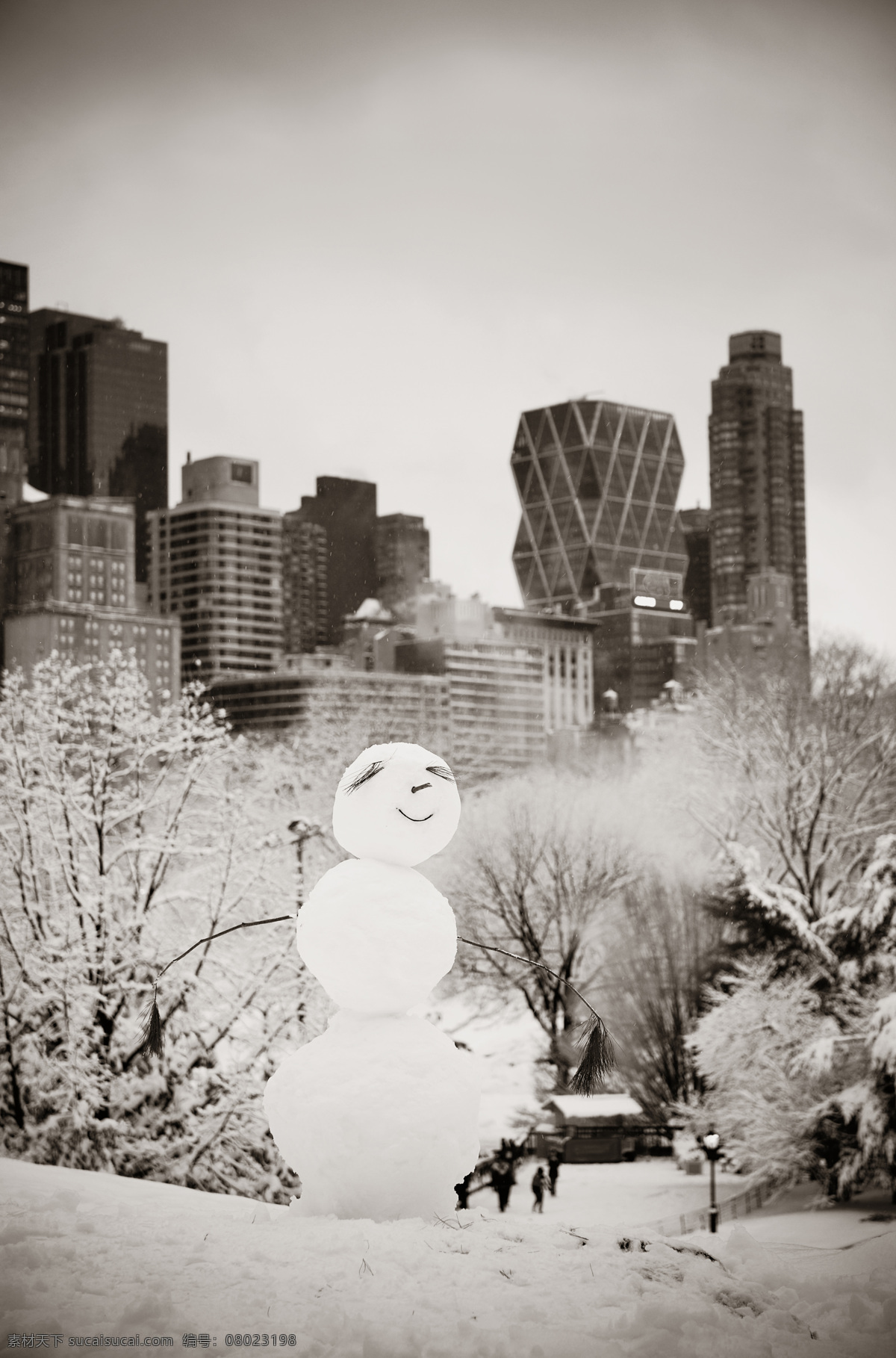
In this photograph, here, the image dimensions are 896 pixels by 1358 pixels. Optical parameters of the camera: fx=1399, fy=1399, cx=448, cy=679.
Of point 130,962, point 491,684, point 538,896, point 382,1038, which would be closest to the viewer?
point 382,1038

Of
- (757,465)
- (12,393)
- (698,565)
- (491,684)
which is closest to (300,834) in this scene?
(491,684)

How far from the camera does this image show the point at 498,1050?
140 ft

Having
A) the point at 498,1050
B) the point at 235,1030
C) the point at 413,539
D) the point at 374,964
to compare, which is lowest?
the point at 498,1050

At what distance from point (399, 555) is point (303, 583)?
404 inches

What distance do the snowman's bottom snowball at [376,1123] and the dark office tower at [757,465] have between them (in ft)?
536

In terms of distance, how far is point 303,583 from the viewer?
134500mm

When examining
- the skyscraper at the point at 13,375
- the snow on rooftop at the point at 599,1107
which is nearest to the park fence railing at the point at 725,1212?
the snow on rooftop at the point at 599,1107

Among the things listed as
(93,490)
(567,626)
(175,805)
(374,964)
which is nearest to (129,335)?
(93,490)

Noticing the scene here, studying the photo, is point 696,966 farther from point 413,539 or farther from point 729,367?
point 729,367

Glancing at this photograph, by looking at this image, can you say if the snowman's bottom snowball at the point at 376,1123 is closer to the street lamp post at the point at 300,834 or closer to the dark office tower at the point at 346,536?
the street lamp post at the point at 300,834

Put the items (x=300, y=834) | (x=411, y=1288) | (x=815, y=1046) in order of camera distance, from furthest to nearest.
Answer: (x=815, y=1046)
(x=300, y=834)
(x=411, y=1288)

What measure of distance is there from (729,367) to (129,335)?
3439 inches

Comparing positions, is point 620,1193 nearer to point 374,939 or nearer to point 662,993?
point 662,993

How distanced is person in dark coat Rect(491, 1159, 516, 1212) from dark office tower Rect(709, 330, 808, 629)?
484ft
